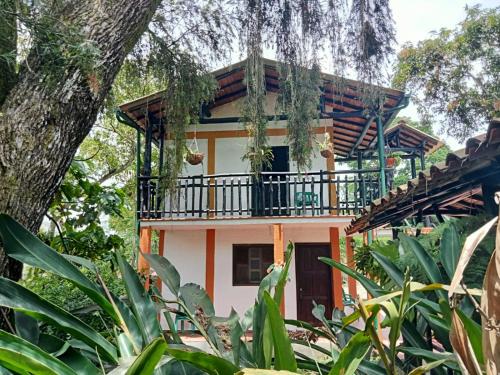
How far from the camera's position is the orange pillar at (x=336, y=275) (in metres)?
8.57

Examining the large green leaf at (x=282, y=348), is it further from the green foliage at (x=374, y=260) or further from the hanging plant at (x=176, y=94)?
the hanging plant at (x=176, y=94)

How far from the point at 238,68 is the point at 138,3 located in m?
5.41

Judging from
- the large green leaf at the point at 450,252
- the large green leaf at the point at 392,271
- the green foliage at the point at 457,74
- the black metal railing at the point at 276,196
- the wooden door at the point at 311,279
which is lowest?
the wooden door at the point at 311,279

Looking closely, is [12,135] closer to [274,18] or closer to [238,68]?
[274,18]

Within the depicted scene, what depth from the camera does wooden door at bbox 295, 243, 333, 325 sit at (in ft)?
29.5

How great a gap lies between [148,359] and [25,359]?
1.16ft

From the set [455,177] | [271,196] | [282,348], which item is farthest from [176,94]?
[271,196]

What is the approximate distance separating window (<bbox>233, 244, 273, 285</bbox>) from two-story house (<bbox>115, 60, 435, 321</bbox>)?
0.02 m

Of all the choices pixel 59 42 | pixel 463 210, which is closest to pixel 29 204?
pixel 59 42

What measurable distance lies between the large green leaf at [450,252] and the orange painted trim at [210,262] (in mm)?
7544

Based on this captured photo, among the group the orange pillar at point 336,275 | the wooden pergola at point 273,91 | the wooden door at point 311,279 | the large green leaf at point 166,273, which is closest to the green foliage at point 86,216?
the wooden pergola at point 273,91

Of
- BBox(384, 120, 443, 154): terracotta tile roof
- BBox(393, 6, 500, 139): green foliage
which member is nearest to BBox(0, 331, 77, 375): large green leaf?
BBox(384, 120, 443, 154): terracotta tile roof

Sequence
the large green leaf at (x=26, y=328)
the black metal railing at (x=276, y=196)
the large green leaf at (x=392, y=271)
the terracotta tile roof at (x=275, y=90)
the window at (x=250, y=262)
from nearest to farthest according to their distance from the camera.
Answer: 1. the large green leaf at (x=26, y=328)
2. the large green leaf at (x=392, y=271)
3. the terracotta tile roof at (x=275, y=90)
4. the black metal railing at (x=276, y=196)
5. the window at (x=250, y=262)

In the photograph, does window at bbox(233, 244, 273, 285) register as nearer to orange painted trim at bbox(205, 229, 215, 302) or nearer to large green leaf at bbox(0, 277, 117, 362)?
orange painted trim at bbox(205, 229, 215, 302)
